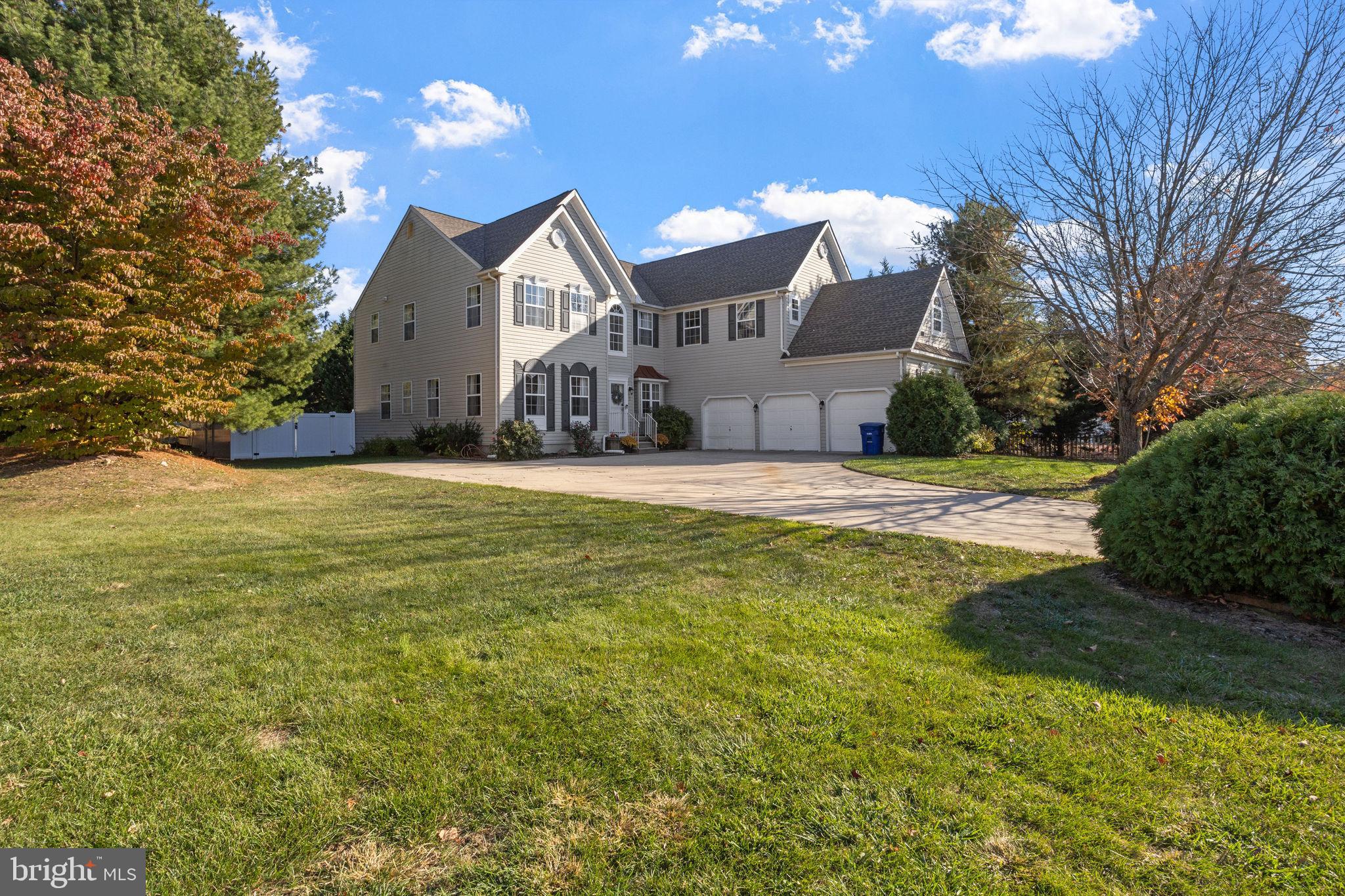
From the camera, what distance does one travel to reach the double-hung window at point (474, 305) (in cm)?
2108

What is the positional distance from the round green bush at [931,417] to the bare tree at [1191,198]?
5048 mm

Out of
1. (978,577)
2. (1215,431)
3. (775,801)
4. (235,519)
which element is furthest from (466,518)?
(1215,431)

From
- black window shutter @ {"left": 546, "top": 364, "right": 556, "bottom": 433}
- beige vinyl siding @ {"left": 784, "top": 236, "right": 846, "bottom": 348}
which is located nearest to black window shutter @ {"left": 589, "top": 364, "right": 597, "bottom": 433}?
black window shutter @ {"left": 546, "top": 364, "right": 556, "bottom": 433}

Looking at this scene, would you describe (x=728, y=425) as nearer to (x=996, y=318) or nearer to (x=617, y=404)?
(x=617, y=404)

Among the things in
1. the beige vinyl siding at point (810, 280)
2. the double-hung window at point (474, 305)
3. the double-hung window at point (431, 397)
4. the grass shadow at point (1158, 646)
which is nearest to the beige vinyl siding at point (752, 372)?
the beige vinyl siding at point (810, 280)

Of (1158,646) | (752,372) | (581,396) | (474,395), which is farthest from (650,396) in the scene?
(1158,646)

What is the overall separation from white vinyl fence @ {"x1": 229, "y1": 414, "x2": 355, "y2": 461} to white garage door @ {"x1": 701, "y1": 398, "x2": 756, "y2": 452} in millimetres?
13849

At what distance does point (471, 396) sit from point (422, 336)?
412 cm

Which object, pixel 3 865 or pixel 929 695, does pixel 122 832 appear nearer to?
pixel 3 865

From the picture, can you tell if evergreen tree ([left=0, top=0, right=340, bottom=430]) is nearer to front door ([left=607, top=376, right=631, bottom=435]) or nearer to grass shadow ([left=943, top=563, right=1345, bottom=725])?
front door ([left=607, top=376, right=631, bottom=435])

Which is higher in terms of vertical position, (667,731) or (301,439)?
(301,439)

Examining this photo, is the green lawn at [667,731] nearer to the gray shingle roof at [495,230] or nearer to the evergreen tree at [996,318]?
the evergreen tree at [996,318]

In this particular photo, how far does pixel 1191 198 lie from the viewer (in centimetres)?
1093

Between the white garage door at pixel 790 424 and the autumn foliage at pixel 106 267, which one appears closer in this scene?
the autumn foliage at pixel 106 267
